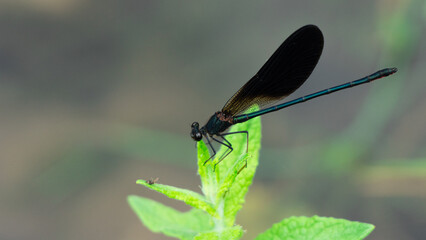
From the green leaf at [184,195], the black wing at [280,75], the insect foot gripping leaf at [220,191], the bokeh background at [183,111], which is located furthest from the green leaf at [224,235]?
the bokeh background at [183,111]

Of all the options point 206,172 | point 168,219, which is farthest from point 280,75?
point 206,172

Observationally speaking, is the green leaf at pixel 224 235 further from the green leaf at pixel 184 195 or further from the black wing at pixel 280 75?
the black wing at pixel 280 75

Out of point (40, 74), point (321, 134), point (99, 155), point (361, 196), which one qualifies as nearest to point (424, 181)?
point (361, 196)

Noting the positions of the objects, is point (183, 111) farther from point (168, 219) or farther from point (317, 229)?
point (317, 229)

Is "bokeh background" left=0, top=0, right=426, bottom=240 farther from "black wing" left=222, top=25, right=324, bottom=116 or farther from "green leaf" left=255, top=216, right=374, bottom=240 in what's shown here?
"green leaf" left=255, top=216, right=374, bottom=240

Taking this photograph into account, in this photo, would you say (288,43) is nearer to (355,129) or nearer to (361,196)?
(355,129)

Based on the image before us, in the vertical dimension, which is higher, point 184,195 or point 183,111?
point 183,111
